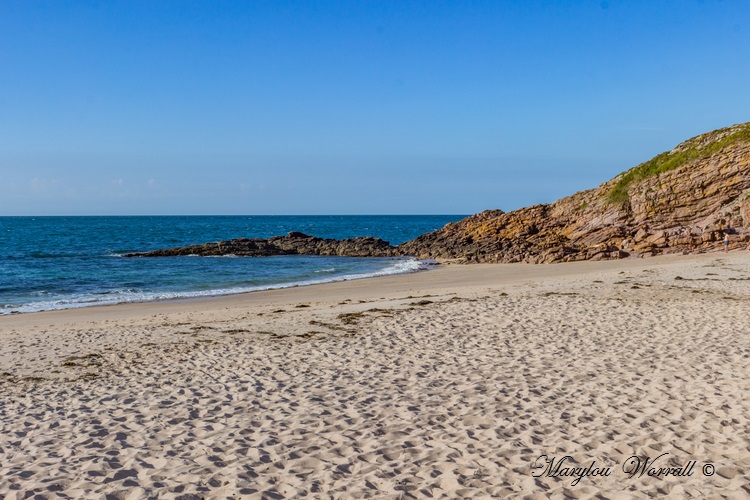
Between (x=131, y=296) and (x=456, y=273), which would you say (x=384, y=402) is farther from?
(x=456, y=273)

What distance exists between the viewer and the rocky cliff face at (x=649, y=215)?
35.3 m

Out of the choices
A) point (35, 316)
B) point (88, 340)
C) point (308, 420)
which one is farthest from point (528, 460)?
point (35, 316)

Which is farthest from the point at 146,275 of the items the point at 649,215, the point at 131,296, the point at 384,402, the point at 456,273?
the point at 649,215

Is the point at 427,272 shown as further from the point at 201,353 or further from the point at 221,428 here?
the point at 221,428

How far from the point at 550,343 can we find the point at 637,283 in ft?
36.6

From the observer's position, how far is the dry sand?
6.46 meters

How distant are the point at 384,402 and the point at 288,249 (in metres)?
44.1

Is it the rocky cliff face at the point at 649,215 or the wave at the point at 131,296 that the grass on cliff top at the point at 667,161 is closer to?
the rocky cliff face at the point at 649,215

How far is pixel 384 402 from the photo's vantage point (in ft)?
29.9

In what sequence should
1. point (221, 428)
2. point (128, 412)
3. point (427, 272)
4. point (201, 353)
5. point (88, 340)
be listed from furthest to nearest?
point (427, 272), point (88, 340), point (201, 353), point (128, 412), point (221, 428)

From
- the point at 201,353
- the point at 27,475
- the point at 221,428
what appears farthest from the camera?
the point at 201,353

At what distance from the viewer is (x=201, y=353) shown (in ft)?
42.3

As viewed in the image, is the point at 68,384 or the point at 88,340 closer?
the point at 68,384

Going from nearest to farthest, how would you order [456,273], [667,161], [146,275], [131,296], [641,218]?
[131,296], [456,273], [146,275], [641,218], [667,161]
